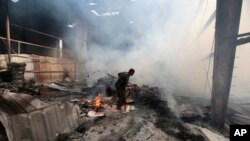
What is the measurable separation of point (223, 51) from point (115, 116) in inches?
152

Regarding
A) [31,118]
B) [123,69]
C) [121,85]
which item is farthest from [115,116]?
[123,69]

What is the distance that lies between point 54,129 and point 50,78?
294 inches

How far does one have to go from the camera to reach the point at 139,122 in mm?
6164

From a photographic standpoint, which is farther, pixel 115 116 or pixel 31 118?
pixel 115 116

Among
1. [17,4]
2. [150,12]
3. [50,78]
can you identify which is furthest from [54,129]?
[150,12]

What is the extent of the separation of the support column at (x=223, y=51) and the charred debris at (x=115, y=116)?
2.28 ft

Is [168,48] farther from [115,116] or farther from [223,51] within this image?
[115,116]

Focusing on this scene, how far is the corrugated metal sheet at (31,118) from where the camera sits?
156 inches

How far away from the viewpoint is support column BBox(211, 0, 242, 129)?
5930mm

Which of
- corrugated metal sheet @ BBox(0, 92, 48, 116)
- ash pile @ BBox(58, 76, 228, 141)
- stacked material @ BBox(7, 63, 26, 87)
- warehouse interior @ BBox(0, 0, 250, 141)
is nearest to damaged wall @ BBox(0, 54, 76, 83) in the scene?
warehouse interior @ BBox(0, 0, 250, 141)

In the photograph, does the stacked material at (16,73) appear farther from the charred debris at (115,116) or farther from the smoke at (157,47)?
the smoke at (157,47)

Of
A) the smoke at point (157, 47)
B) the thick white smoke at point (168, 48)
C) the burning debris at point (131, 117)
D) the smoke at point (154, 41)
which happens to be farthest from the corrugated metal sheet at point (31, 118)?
the smoke at point (157, 47)

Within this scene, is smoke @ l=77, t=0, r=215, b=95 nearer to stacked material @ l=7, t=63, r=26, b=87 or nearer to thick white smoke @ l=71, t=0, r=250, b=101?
thick white smoke @ l=71, t=0, r=250, b=101

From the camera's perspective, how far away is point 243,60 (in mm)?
15898
